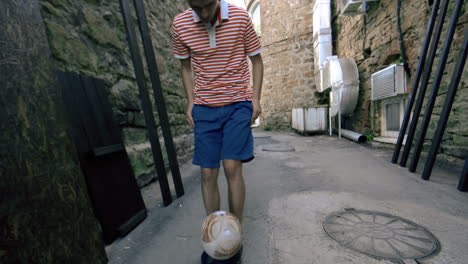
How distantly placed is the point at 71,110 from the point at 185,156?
2424 mm

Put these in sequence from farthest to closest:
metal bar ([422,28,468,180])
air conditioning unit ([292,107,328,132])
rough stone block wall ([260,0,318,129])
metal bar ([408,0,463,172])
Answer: rough stone block wall ([260,0,318,129]), air conditioning unit ([292,107,328,132]), metal bar ([408,0,463,172]), metal bar ([422,28,468,180])

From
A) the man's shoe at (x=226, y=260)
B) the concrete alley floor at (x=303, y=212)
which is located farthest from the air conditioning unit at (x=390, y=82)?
the man's shoe at (x=226, y=260)

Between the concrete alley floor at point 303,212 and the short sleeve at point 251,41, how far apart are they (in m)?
1.24

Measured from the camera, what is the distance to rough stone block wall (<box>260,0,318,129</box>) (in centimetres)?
900

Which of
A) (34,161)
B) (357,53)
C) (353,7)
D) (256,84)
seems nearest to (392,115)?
(357,53)

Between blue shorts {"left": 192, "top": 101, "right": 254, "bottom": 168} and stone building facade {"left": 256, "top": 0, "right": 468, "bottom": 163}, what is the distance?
9.56ft

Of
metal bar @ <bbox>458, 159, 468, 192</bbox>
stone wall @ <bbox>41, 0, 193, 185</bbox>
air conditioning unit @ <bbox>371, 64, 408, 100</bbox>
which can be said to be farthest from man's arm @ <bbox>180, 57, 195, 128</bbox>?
air conditioning unit @ <bbox>371, 64, 408, 100</bbox>

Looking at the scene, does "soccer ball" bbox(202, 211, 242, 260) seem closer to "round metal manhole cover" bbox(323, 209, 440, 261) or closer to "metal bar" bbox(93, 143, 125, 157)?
"round metal manhole cover" bbox(323, 209, 440, 261)

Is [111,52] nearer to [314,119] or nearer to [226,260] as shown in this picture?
[226,260]

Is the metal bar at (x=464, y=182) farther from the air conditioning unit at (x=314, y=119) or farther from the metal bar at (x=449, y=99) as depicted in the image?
the air conditioning unit at (x=314, y=119)

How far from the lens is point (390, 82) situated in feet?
13.1

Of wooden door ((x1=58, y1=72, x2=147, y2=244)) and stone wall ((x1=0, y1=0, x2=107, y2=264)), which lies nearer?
stone wall ((x1=0, y1=0, x2=107, y2=264))

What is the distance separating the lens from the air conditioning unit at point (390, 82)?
3.80 m

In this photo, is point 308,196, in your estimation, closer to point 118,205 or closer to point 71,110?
point 118,205
